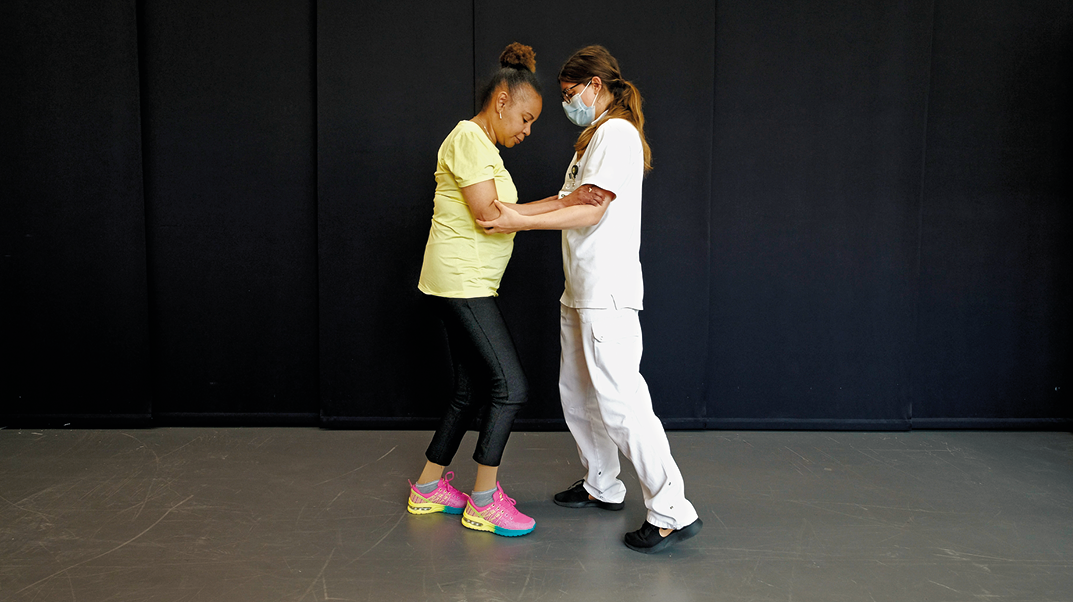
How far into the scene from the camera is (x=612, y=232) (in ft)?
7.60

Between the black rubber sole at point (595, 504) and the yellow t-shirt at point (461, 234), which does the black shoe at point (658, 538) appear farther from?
the yellow t-shirt at point (461, 234)

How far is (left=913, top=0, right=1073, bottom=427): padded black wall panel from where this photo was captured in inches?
142

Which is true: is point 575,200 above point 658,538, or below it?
above

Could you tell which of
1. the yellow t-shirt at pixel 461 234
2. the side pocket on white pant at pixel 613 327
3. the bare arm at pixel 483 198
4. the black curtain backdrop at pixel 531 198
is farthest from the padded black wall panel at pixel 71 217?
the side pocket on white pant at pixel 613 327

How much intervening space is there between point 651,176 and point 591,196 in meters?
1.43

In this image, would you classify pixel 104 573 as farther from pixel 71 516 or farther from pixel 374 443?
pixel 374 443

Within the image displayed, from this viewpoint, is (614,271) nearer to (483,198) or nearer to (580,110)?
(483,198)

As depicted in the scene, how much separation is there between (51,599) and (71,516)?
637mm

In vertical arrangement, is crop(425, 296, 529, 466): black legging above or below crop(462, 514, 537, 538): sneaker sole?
above

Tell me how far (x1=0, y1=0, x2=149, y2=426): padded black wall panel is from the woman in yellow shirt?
2170 millimetres

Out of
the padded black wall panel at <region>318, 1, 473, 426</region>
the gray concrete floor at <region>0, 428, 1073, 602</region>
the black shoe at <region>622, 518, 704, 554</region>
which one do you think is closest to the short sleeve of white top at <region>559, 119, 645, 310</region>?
the black shoe at <region>622, 518, 704, 554</region>

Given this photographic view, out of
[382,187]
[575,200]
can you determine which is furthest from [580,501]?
[382,187]

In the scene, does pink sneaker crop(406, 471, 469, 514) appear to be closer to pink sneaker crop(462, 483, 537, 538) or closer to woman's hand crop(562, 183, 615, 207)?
pink sneaker crop(462, 483, 537, 538)

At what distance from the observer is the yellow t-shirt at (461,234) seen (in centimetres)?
226
